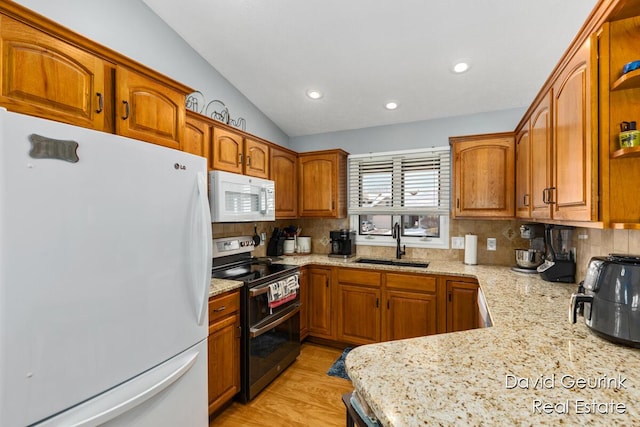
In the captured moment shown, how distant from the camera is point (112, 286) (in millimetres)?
1150

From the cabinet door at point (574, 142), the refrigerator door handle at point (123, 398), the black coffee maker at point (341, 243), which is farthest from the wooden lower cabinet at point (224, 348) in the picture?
the cabinet door at point (574, 142)

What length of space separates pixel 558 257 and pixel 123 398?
2741mm

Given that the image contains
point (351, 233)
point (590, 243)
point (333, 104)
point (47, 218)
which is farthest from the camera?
point (351, 233)

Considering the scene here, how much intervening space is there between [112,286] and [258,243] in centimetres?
206

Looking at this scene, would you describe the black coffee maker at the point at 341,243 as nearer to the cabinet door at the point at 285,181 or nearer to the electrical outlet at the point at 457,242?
the cabinet door at the point at 285,181

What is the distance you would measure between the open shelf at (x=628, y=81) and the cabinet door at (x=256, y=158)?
2.39 m

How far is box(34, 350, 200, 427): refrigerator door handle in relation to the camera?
104 centimetres

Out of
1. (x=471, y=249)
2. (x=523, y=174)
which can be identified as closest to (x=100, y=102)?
(x=523, y=174)

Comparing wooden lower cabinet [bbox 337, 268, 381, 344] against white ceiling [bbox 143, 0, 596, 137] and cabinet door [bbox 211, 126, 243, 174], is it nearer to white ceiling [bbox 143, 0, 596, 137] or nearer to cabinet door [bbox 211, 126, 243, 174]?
cabinet door [bbox 211, 126, 243, 174]

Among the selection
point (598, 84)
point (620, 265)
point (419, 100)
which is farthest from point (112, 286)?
point (419, 100)

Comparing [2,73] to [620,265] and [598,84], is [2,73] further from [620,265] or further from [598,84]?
[620,265]

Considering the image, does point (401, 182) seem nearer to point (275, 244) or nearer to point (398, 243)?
point (398, 243)

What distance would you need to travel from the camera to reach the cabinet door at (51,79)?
3.78 feet

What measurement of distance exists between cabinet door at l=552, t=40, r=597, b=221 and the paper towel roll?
1387 millimetres
